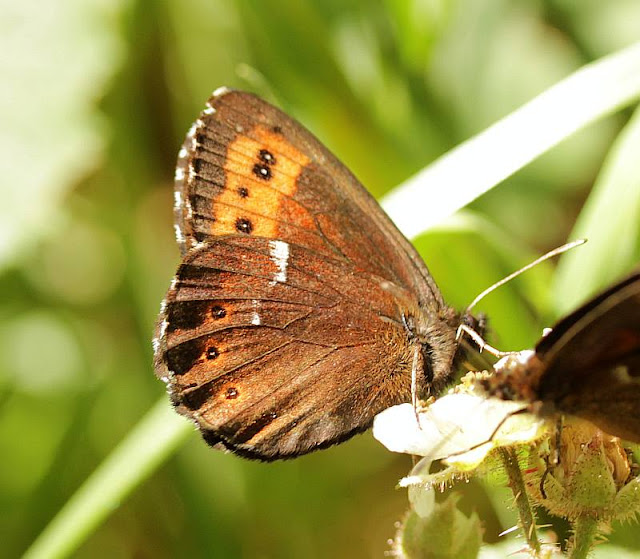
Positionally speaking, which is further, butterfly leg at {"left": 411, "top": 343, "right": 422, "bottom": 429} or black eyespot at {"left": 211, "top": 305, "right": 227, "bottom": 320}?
black eyespot at {"left": 211, "top": 305, "right": 227, "bottom": 320}

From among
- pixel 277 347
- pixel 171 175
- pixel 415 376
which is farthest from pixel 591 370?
pixel 171 175

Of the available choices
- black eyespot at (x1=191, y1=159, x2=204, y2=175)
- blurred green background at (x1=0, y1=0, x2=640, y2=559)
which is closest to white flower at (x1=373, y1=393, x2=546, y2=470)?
black eyespot at (x1=191, y1=159, x2=204, y2=175)

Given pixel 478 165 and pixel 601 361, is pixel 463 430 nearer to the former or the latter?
pixel 601 361

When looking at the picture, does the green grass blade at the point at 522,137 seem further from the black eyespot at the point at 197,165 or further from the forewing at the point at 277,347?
the black eyespot at the point at 197,165

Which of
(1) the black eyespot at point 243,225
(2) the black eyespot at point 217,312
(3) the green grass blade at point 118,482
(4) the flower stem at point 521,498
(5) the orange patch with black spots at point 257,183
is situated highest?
(5) the orange patch with black spots at point 257,183

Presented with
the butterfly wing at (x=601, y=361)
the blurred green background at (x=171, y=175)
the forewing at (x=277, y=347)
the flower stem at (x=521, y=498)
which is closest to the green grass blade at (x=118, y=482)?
the forewing at (x=277, y=347)

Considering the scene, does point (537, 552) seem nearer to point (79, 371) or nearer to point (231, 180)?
point (231, 180)

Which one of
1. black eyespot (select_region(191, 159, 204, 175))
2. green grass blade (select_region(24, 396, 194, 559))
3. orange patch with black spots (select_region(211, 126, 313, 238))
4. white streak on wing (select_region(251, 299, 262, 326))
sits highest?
black eyespot (select_region(191, 159, 204, 175))

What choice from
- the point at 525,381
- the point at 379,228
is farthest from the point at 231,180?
the point at 525,381

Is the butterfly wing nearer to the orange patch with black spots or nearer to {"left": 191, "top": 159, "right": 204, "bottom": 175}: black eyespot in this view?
the orange patch with black spots
